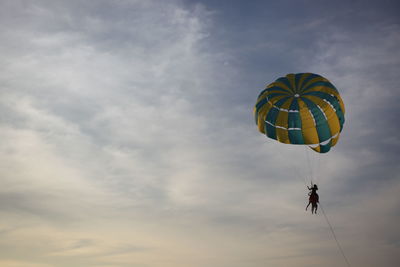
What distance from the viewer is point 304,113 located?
24078 mm

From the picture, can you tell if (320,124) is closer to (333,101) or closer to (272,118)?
(333,101)

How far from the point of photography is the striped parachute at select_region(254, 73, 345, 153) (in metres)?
24.0

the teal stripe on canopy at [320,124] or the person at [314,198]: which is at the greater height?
the teal stripe on canopy at [320,124]

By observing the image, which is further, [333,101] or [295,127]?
[333,101]

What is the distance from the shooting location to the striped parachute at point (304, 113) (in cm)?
2403

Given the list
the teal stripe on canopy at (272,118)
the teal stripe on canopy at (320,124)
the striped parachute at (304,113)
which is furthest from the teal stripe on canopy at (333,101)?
the teal stripe on canopy at (272,118)

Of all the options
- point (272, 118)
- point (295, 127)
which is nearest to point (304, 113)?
point (295, 127)

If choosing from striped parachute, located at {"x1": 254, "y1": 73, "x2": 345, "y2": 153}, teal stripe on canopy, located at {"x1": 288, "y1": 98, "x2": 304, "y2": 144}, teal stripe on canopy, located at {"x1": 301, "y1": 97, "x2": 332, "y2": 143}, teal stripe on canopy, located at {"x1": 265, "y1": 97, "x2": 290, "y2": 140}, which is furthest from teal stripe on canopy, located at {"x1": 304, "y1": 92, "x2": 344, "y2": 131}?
teal stripe on canopy, located at {"x1": 265, "y1": 97, "x2": 290, "y2": 140}

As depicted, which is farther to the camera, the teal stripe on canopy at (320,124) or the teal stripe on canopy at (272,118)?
the teal stripe on canopy at (272,118)

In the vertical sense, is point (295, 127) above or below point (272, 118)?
below

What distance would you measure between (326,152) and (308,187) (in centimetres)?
295

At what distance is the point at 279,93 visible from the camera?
25547 mm

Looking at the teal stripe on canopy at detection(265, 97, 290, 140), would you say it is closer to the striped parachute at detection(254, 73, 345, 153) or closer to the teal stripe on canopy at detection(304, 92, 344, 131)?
the striped parachute at detection(254, 73, 345, 153)

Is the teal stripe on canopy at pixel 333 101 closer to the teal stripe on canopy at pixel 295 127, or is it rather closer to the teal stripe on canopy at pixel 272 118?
the teal stripe on canopy at pixel 295 127
